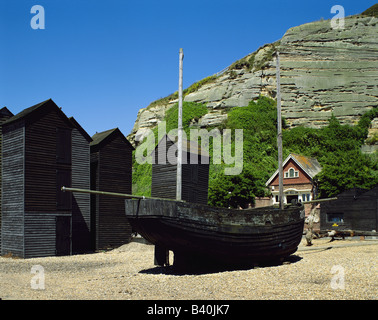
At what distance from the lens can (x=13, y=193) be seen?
83.7 ft

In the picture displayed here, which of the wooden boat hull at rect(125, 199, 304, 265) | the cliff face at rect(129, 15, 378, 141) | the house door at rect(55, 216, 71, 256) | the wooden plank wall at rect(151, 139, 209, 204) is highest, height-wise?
the cliff face at rect(129, 15, 378, 141)

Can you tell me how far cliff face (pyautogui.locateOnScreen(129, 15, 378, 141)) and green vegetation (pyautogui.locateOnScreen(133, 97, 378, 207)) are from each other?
7.71ft

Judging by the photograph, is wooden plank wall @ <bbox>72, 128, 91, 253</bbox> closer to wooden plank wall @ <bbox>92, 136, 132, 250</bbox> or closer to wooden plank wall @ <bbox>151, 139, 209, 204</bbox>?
wooden plank wall @ <bbox>92, 136, 132, 250</bbox>

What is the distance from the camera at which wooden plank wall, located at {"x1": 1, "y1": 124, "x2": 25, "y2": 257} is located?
24781 millimetres

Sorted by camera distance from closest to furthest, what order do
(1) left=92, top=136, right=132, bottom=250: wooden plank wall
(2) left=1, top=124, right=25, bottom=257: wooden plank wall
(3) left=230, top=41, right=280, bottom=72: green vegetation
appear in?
1. (2) left=1, top=124, right=25, bottom=257: wooden plank wall
2. (1) left=92, top=136, right=132, bottom=250: wooden plank wall
3. (3) left=230, top=41, right=280, bottom=72: green vegetation

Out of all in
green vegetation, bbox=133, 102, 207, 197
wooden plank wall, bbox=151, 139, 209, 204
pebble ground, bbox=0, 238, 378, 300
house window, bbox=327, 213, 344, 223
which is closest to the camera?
pebble ground, bbox=0, 238, 378, 300

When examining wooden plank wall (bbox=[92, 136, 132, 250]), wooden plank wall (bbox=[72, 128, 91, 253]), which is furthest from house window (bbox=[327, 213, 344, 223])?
wooden plank wall (bbox=[72, 128, 91, 253])

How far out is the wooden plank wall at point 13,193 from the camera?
24.8 metres

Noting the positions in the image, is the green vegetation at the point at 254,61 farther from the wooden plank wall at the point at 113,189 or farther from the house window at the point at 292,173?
the wooden plank wall at the point at 113,189

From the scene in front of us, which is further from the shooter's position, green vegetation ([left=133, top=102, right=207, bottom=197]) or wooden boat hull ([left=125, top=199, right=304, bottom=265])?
green vegetation ([left=133, top=102, right=207, bottom=197])

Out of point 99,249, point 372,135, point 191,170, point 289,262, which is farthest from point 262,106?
point 289,262

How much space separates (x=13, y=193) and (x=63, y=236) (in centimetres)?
412

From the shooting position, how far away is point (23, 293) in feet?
39.5
